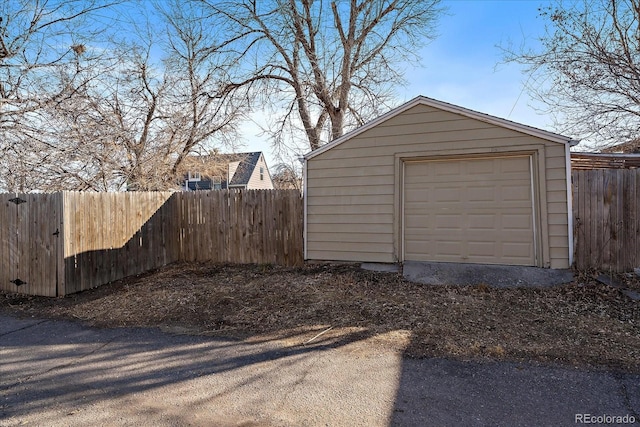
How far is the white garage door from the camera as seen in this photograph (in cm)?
625

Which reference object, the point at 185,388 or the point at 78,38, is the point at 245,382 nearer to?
the point at 185,388

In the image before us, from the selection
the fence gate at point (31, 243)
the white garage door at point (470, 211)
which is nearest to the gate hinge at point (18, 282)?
the fence gate at point (31, 243)

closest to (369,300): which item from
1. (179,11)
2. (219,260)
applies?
(219,260)

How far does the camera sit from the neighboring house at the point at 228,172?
16242mm

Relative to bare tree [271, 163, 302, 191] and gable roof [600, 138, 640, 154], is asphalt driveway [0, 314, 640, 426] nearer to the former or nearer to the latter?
gable roof [600, 138, 640, 154]

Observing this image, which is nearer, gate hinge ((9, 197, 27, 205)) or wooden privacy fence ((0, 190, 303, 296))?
wooden privacy fence ((0, 190, 303, 296))

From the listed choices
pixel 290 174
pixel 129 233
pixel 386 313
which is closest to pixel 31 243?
pixel 129 233

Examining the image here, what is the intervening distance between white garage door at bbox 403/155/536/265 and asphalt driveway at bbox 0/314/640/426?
11.4 feet

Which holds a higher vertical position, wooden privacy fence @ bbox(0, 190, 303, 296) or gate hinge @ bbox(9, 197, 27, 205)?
gate hinge @ bbox(9, 197, 27, 205)

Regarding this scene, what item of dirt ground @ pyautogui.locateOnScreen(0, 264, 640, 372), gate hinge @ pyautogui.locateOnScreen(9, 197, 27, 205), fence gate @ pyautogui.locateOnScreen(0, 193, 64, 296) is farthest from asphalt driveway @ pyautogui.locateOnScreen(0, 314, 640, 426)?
gate hinge @ pyautogui.locateOnScreen(9, 197, 27, 205)

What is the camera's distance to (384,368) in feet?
10.5

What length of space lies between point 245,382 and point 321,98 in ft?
38.7
